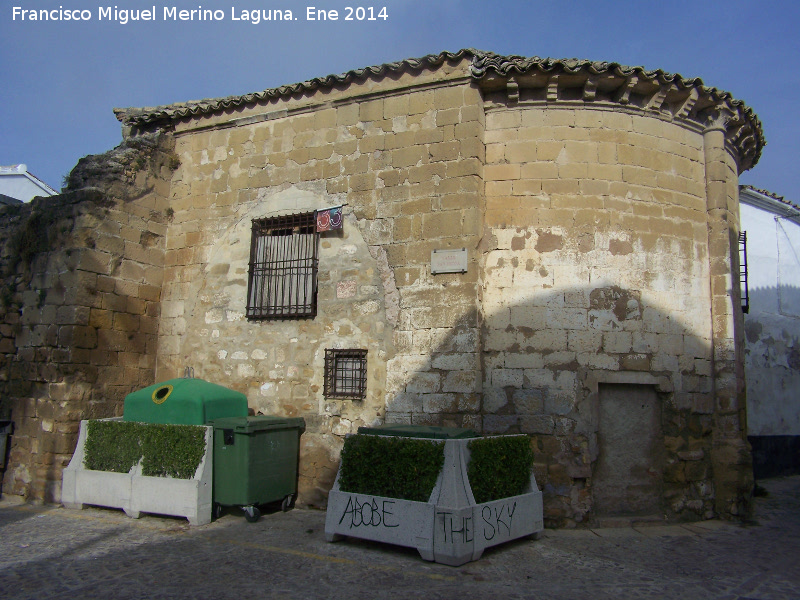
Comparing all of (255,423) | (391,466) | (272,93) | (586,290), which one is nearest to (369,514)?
(391,466)

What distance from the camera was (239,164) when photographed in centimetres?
954

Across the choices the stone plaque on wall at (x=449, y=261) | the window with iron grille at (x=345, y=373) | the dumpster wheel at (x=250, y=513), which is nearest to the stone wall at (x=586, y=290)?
the stone plaque on wall at (x=449, y=261)

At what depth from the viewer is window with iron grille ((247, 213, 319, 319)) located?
28.9 ft

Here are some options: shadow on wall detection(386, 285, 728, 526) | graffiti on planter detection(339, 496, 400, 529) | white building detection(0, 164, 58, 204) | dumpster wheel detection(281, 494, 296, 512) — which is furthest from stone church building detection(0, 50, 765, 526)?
white building detection(0, 164, 58, 204)

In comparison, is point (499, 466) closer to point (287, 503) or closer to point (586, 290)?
point (586, 290)

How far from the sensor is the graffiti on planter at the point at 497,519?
5.93m

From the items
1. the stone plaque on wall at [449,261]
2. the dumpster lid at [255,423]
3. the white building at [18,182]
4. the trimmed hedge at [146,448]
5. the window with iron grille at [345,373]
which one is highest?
the white building at [18,182]

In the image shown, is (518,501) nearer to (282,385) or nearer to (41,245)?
(282,385)

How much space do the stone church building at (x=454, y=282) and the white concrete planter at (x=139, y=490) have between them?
0.72 meters

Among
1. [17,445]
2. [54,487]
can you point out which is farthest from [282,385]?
[17,445]

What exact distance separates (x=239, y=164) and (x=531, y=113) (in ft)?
14.4

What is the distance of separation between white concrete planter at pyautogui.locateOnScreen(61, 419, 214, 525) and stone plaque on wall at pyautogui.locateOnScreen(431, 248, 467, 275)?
3325 millimetres

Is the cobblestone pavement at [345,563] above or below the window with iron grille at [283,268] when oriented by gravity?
below

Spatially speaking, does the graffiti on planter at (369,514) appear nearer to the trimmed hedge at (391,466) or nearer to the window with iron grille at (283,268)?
the trimmed hedge at (391,466)
